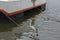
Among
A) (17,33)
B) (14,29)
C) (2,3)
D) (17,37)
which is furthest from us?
(2,3)

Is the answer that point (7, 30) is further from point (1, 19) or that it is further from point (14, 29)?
point (1, 19)

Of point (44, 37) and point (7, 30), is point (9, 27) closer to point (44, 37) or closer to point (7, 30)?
point (7, 30)

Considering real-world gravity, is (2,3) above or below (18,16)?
above

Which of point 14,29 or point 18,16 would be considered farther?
point 18,16

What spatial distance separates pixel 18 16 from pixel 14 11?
3.57ft

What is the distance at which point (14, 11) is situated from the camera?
1152cm

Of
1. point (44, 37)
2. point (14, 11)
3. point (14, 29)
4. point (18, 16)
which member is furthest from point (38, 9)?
point (44, 37)

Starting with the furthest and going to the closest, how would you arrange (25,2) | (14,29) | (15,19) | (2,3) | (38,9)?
(38,9) → (25,2) → (15,19) → (2,3) → (14,29)

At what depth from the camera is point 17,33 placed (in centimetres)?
963

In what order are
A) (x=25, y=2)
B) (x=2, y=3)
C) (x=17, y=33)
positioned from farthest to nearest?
(x=25, y=2)
(x=2, y=3)
(x=17, y=33)

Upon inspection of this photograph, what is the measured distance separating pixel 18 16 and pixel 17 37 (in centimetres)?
366

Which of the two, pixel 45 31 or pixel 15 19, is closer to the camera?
pixel 45 31

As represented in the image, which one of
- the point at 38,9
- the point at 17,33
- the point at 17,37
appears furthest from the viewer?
the point at 38,9

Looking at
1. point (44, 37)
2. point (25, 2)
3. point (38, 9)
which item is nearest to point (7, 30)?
point (44, 37)
